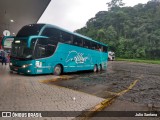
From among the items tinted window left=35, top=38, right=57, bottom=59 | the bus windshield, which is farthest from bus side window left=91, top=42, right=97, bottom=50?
the bus windshield

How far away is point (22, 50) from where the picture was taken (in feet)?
41.3

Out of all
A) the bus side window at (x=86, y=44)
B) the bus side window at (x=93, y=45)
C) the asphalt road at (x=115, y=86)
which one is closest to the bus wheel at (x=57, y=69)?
the asphalt road at (x=115, y=86)

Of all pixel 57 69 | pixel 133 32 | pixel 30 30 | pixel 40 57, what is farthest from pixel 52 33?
pixel 133 32

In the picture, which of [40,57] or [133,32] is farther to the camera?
[133,32]

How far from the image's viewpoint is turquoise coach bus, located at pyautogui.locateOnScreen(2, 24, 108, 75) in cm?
1230

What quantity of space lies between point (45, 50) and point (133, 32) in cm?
5597

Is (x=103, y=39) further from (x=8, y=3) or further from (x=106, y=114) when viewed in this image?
(x=106, y=114)

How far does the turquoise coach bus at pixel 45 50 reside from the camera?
1230 cm

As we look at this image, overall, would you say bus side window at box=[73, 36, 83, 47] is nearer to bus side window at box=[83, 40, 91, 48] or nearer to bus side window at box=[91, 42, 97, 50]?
bus side window at box=[83, 40, 91, 48]

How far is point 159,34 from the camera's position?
188 feet

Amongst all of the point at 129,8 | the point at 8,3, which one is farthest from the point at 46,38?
the point at 129,8

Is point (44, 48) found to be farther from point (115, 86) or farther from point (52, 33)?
point (115, 86)

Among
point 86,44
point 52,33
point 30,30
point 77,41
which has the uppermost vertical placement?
point 30,30

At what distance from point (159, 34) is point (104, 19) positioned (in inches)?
1234
